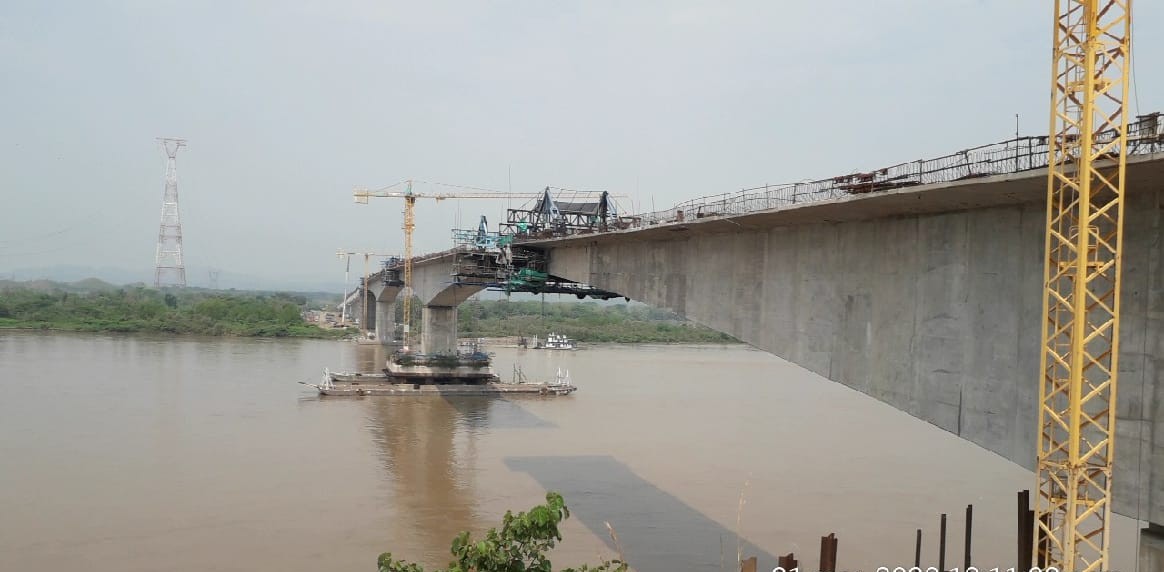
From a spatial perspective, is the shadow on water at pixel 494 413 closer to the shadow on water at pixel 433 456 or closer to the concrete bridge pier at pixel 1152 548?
the shadow on water at pixel 433 456

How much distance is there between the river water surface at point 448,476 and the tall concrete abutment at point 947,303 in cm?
447

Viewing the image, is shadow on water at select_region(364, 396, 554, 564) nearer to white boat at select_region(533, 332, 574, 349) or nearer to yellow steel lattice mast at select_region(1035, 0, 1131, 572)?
yellow steel lattice mast at select_region(1035, 0, 1131, 572)

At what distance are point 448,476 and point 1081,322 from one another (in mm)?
18067

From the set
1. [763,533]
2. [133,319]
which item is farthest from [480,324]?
[763,533]

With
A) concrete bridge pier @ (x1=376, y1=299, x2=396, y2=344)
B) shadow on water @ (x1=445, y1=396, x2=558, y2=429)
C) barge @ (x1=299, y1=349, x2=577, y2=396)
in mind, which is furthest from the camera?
concrete bridge pier @ (x1=376, y1=299, x2=396, y2=344)

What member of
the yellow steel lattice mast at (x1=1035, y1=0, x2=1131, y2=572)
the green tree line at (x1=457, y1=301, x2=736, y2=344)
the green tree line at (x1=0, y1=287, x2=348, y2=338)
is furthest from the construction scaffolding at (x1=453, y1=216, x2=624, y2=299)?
the green tree line at (x1=457, y1=301, x2=736, y2=344)

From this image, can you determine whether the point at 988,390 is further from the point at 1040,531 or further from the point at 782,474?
the point at 782,474

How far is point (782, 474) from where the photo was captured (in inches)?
942

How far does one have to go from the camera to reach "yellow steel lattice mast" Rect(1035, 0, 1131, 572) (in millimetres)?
8898

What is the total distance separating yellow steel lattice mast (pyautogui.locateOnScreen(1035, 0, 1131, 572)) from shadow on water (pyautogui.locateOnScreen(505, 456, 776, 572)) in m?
7.09

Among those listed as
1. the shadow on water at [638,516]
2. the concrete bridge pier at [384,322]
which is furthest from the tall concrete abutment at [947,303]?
the concrete bridge pier at [384,322]

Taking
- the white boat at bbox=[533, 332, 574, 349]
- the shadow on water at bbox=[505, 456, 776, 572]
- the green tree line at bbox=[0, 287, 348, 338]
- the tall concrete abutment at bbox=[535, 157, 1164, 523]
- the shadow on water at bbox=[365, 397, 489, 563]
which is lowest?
the shadow on water at bbox=[365, 397, 489, 563]

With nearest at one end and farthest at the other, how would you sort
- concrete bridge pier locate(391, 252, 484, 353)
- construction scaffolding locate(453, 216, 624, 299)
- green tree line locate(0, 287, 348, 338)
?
construction scaffolding locate(453, 216, 624, 299), concrete bridge pier locate(391, 252, 484, 353), green tree line locate(0, 287, 348, 338)

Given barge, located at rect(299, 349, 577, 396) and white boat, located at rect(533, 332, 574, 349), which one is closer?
barge, located at rect(299, 349, 577, 396)
